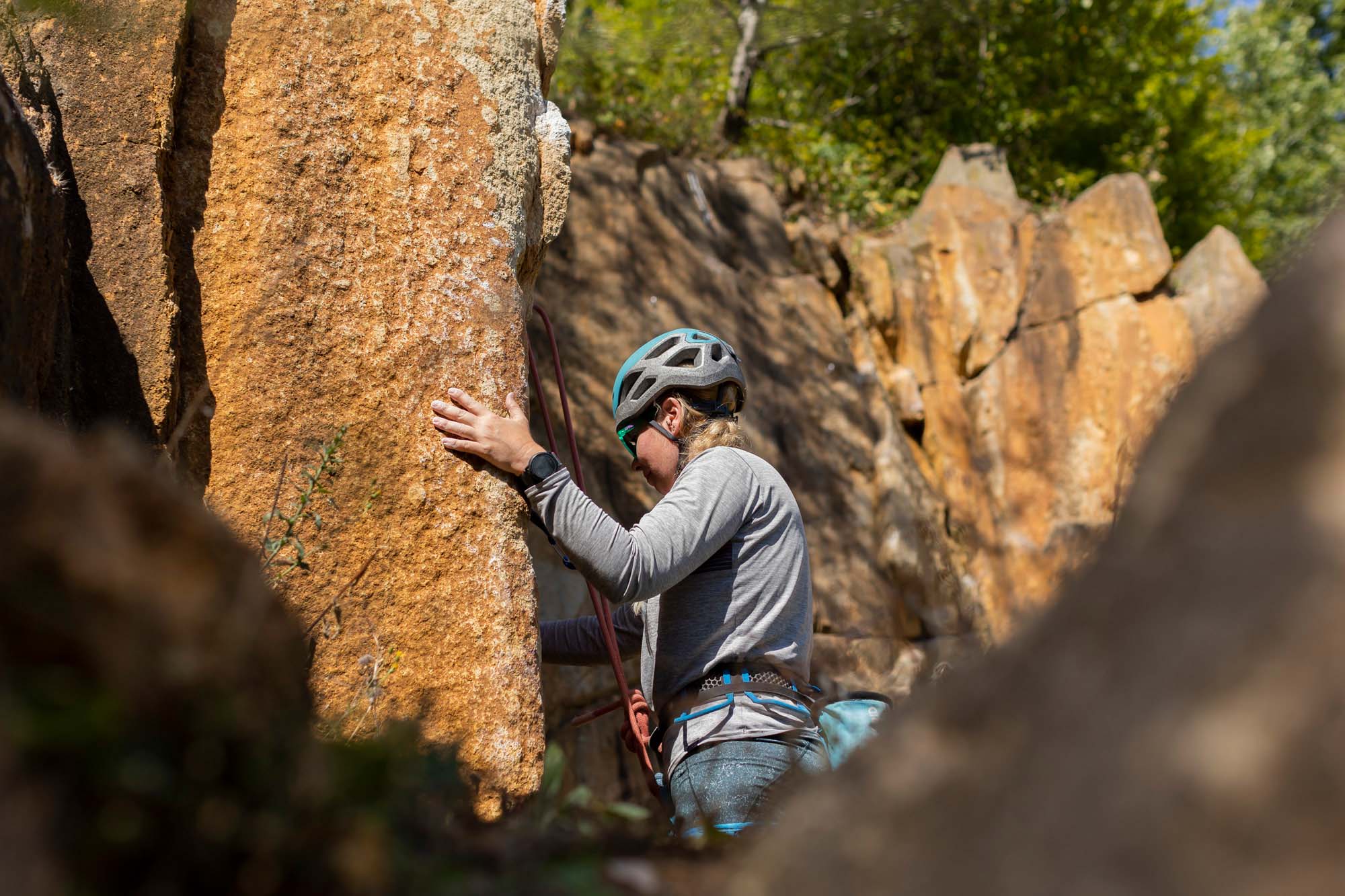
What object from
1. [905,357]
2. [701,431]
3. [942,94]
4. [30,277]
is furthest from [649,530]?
[942,94]

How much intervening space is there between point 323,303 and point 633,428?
1.05 metres

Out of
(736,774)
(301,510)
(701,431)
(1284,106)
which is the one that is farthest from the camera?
(1284,106)

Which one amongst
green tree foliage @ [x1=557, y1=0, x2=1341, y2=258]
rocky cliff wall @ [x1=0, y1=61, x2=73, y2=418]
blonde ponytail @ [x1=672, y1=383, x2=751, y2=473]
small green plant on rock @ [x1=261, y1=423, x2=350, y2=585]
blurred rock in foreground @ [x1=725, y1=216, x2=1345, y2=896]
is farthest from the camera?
green tree foliage @ [x1=557, y1=0, x2=1341, y2=258]

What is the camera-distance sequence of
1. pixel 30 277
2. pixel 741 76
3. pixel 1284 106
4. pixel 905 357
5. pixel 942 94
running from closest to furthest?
1. pixel 30 277
2. pixel 905 357
3. pixel 741 76
4. pixel 942 94
5. pixel 1284 106

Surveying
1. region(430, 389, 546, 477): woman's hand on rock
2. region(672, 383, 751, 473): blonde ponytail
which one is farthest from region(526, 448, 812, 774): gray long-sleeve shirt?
region(672, 383, 751, 473): blonde ponytail

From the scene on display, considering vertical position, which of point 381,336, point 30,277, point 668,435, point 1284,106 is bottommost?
point 1284,106

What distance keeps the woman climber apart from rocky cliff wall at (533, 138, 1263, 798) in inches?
91.4

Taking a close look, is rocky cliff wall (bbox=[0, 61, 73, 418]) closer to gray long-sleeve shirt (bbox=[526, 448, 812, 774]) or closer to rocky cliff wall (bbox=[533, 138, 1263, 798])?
gray long-sleeve shirt (bbox=[526, 448, 812, 774])

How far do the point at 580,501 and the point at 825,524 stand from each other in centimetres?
409

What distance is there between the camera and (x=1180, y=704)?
30.4 inches

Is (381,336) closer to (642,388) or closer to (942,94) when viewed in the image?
(642,388)

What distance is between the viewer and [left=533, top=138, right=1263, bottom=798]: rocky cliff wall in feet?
20.6

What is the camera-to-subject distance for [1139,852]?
0.75 metres

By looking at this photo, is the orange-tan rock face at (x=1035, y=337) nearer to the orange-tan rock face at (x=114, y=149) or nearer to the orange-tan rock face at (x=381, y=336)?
the orange-tan rock face at (x=381, y=336)
